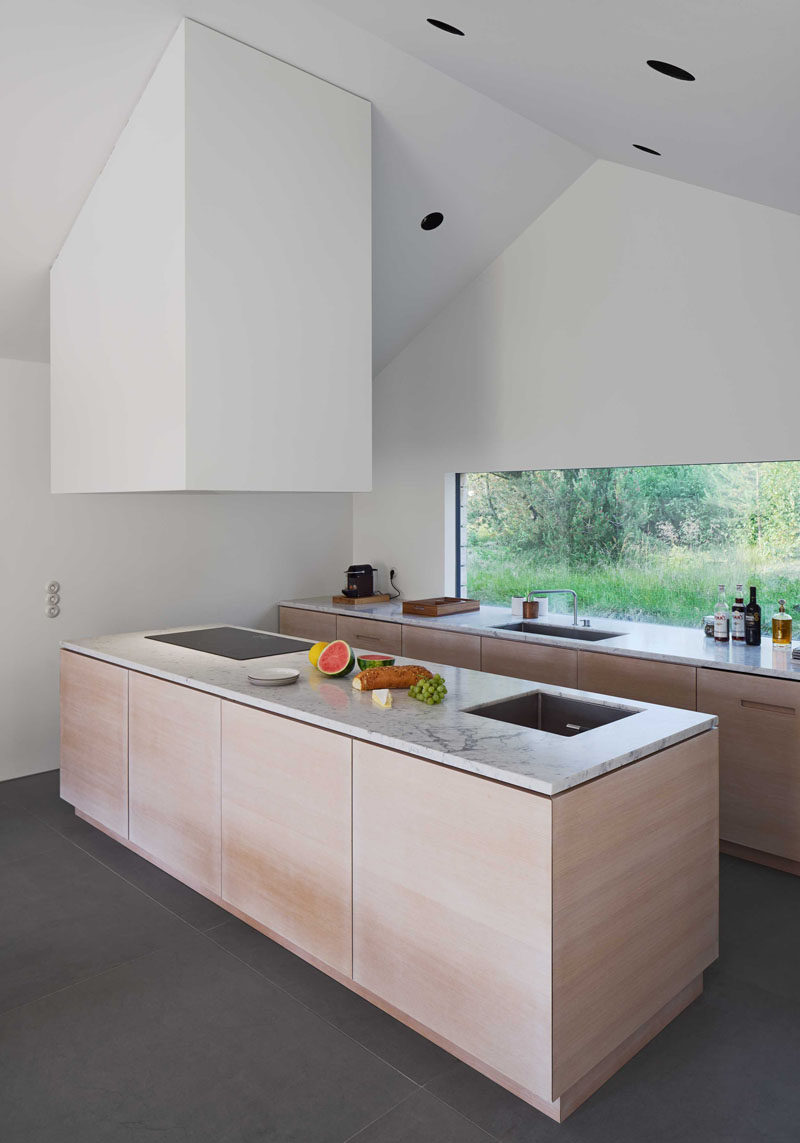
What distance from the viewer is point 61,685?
13.0 feet

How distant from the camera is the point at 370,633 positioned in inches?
195

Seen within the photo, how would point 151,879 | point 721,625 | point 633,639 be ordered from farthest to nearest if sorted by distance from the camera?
1. point 633,639
2. point 721,625
3. point 151,879

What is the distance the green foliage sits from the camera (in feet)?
13.3

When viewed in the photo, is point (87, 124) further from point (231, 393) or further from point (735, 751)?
point (735, 751)

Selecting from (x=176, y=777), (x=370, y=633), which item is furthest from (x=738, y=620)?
(x=176, y=777)

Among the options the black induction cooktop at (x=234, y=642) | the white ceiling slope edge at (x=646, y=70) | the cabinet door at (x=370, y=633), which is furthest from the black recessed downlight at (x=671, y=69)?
the cabinet door at (x=370, y=633)

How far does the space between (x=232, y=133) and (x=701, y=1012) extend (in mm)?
3292

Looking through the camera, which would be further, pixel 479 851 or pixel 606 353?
pixel 606 353

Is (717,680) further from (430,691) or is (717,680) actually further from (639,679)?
(430,691)

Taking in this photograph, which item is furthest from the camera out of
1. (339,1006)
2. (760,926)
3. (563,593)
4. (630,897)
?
(563,593)

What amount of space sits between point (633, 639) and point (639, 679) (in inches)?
15.2

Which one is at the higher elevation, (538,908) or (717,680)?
(717,680)

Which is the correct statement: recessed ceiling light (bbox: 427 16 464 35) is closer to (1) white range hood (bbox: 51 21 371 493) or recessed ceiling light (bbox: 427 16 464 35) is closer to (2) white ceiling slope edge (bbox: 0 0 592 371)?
(2) white ceiling slope edge (bbox: 0 0 592 371)

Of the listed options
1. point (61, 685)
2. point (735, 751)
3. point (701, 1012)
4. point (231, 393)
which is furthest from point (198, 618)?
A: point (701, 1012)
